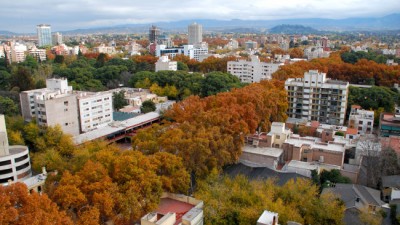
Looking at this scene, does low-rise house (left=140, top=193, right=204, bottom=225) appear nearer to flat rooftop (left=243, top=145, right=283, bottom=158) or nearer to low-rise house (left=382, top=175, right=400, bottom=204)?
flat rooftop (left=243, top=145, right=283, bottom=158)

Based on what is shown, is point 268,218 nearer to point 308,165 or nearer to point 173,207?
point 173,207

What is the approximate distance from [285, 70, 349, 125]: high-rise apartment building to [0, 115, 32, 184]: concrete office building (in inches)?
803

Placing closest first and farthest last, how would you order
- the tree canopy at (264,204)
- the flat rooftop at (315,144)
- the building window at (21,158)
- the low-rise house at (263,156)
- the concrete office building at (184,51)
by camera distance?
the tree canopy at (264,204) → the building window at (21,158) → the low-rise house at (263,156) → the flat rooftop at (315,144) → the concrete office building at (184,51)

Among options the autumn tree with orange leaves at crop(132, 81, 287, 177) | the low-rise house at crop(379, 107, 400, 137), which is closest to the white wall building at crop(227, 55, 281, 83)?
the autumn tree with orange leaves at crop(132, 81, 287, 177)

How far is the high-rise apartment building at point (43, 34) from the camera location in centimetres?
11494

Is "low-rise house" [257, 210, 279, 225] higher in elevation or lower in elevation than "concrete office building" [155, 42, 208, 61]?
lower

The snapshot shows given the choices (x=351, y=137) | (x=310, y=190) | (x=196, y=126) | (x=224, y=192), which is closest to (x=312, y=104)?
(x=351, y=137)

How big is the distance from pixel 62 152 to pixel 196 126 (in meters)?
8.55

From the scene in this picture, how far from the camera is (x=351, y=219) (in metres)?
12.5

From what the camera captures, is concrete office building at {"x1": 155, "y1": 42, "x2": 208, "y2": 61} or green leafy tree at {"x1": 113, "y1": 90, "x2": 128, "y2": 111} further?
concrete office building at {"x1": 155, "y1": 42, "x2": 208, "y2": 61}

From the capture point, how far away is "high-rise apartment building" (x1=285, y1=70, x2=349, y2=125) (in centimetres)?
2667

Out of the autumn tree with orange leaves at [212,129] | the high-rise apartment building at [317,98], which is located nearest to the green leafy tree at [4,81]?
the autumn tree with orange leaves at [212,129]

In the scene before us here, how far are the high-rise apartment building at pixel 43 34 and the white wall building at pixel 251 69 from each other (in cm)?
9183

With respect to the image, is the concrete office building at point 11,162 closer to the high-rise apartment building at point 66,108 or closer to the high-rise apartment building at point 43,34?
the high-rise apartment building at point 66,108
